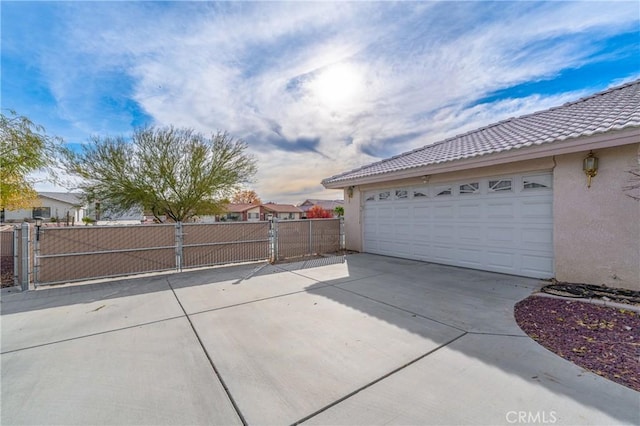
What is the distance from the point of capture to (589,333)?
11.7 ft

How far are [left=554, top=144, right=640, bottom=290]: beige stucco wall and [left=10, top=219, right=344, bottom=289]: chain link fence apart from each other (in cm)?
741

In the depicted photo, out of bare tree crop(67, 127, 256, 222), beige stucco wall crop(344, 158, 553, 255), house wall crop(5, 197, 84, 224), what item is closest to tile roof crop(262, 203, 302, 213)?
house wall crop(5, 197, 84, 224)

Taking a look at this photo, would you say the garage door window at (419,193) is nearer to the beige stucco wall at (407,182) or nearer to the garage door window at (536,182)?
the beige stucco wall at (407,182)

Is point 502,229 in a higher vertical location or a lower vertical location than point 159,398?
higher

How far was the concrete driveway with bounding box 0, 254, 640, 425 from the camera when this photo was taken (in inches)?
87.3

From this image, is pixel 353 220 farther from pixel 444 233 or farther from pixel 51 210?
pixel 51 210

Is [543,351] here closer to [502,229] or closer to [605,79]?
[502,229]

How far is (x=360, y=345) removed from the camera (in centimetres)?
334

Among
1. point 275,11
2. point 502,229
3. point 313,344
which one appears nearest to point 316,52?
point 275,11

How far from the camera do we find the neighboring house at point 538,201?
5.04 m

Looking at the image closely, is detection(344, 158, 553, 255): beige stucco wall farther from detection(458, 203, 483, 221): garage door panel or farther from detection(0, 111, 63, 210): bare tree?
detection(0, 111, 63, 210): bare tree

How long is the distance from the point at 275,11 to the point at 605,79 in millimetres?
9269

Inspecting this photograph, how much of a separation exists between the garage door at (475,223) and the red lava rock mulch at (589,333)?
1.90m

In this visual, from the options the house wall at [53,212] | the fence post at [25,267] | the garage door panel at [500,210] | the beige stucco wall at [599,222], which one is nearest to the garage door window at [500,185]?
the garage door panel at [500,210]
